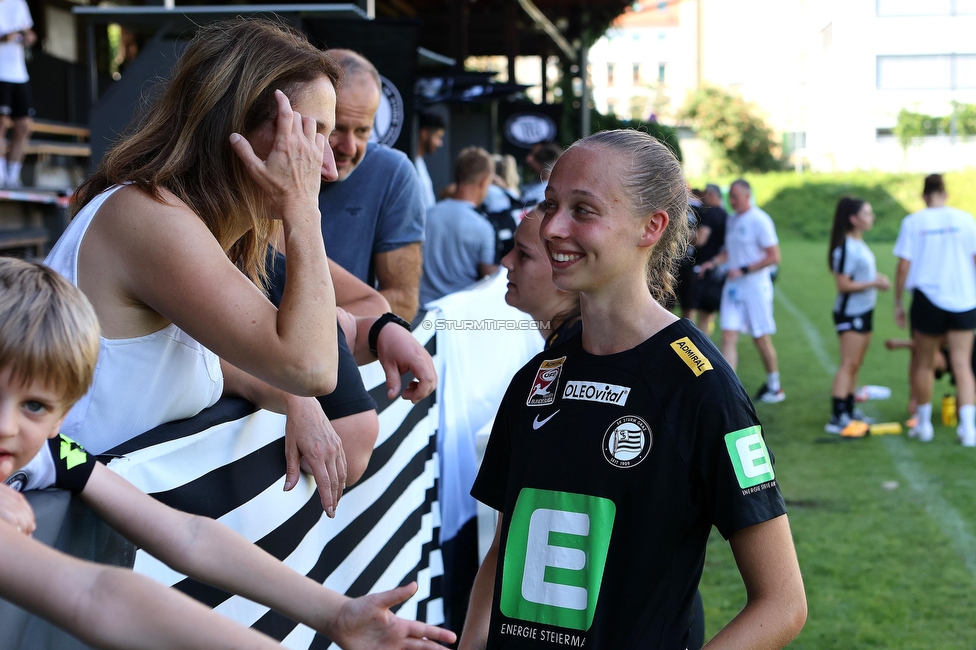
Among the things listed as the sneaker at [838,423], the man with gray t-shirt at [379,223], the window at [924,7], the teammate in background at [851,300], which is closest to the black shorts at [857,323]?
the teammate in background at [851,300]

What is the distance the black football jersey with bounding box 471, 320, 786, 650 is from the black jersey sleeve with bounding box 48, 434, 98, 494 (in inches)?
33.5

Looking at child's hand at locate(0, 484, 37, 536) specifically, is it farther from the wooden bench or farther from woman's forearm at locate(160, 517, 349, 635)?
the wooden bench

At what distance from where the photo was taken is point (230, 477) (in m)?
1.94

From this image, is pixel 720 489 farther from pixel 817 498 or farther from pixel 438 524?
pixel 817 498

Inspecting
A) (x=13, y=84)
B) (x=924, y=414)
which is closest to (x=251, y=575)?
(x=924, y=414)

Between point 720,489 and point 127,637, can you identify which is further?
point 720,489

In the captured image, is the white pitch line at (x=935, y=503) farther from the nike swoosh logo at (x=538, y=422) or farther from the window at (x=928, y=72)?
the window at (x=928, y=72)

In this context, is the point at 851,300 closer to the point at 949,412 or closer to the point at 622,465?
the point at 949,412

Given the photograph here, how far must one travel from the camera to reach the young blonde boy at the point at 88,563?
1.03 m

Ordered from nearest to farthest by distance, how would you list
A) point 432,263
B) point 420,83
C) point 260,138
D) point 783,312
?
point 260,138, point 432,263, point 420,83, point 783,312

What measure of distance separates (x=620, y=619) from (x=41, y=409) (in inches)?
42.8

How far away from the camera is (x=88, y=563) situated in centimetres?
105

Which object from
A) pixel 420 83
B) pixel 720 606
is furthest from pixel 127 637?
pixel 420 83

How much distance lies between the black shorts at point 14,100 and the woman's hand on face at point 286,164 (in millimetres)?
8479
